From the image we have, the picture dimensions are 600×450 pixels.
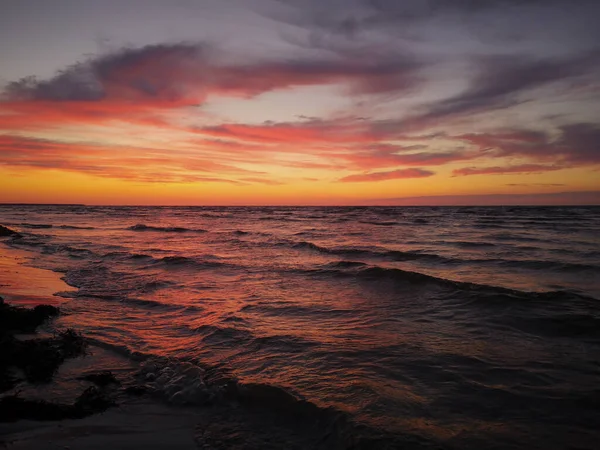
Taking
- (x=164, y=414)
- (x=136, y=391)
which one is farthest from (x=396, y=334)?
(x=136, y=391)

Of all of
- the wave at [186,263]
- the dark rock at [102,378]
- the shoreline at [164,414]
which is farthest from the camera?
the wave at [186,263]

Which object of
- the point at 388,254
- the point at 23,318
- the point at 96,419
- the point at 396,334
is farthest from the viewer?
the point at 388,254

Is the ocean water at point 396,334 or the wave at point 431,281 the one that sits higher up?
the wave at point 431,281

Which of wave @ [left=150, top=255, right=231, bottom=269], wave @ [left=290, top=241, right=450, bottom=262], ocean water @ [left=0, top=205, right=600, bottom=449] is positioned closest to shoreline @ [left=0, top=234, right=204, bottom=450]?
ocean water @ [left=0, top=205, right=600, bottom=449]

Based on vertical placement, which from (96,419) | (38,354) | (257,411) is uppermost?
(38,354)

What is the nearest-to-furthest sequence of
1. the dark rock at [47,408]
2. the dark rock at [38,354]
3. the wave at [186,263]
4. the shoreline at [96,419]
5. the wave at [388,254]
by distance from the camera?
the shoreline at [96,419] < the dark rock at [47,408] < the dark rock at [38,354] < the wave at [186,263] < the wave at [388,254]

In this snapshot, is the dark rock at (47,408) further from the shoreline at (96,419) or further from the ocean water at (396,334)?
the ocean water at (396,334)

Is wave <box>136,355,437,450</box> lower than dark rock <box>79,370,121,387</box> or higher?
lower

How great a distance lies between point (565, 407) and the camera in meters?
4.84

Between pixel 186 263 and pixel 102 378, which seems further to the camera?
pixel 186 263

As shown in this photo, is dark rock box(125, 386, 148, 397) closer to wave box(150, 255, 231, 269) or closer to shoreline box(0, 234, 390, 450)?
shoreline box(0, 234, 390, 450)

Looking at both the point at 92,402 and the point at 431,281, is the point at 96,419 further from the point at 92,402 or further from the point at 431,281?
the point at 431,281

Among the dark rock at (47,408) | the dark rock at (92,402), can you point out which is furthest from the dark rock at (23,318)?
the dark rock at (92,402)

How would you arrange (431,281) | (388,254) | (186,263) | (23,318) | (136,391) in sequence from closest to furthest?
1. (136,391)
2. (23,318)
3. (431,281)
4. (186,263)
5. (388,254)
